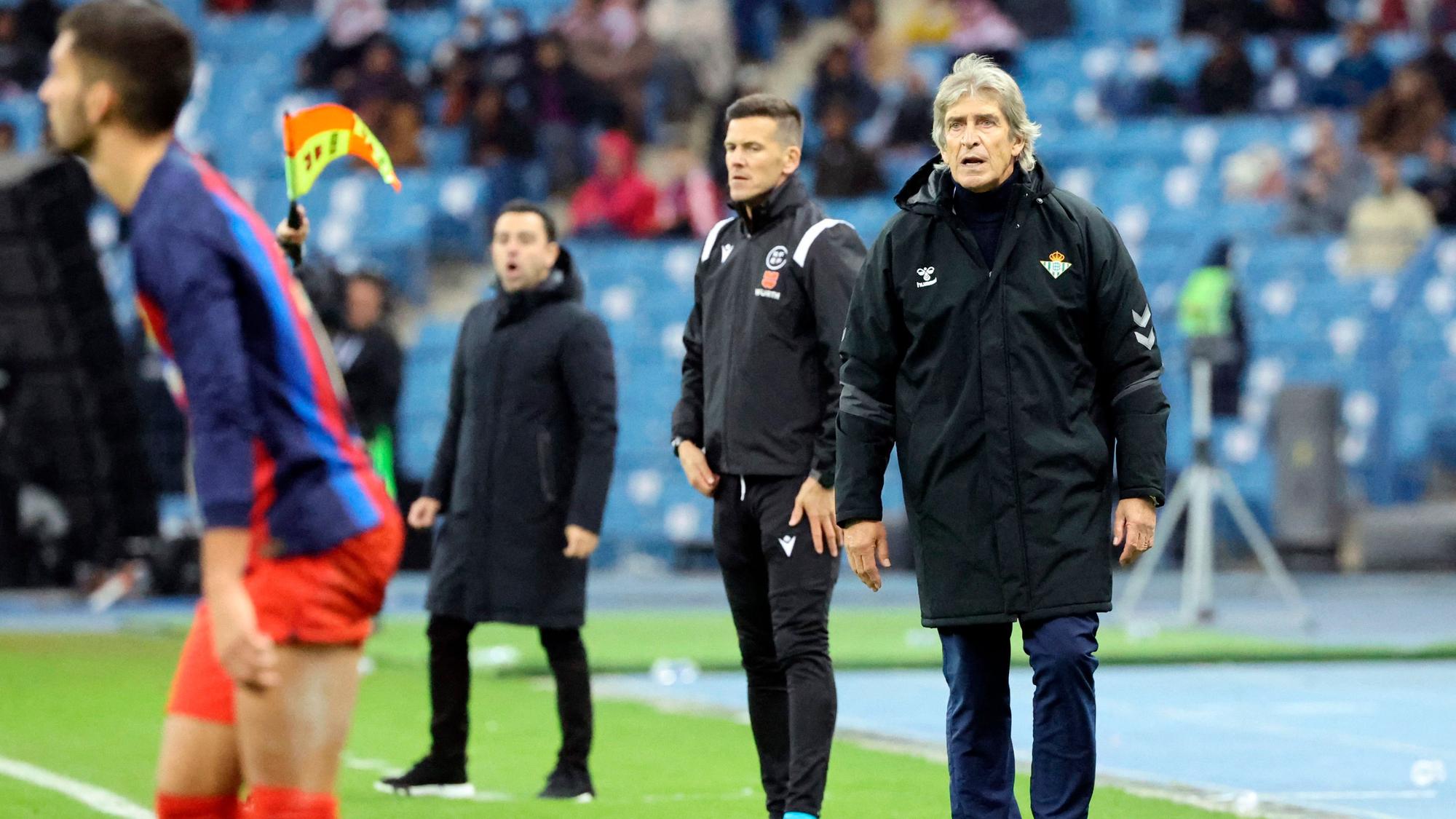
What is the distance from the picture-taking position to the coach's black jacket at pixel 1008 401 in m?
5.31

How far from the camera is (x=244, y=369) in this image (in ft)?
11.6

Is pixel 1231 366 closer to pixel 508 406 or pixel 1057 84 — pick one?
pixel 1057 84

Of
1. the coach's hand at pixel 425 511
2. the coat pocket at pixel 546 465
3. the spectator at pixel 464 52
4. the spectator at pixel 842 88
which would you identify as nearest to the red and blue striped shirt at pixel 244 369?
the coat pocket at pixel 546 465

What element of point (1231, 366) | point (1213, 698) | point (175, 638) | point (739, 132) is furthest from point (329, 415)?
point (1231, 366)

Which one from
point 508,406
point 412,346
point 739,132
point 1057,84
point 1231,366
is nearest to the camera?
point 739,132

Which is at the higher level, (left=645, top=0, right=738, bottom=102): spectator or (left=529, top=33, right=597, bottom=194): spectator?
(left=645, top=0, right=738, bottom=102): spectator

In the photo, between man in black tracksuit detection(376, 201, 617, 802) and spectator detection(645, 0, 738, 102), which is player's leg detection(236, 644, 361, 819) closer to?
man in black tracksuit detection(376, 201, 617, 802)

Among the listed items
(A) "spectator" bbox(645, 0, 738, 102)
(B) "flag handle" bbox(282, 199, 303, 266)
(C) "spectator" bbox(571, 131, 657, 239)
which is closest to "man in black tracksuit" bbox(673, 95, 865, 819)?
(B) "flag handle" bbox(282, 199, 303, 266)

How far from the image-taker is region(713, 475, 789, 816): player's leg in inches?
257

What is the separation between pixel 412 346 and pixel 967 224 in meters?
16.0

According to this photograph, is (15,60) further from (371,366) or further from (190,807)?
(190,807)

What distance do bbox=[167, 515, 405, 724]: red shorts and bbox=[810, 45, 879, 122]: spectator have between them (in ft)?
60.9

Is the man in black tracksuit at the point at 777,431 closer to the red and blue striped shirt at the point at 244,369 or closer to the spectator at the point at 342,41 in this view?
the red and blue striped shirt at the point at 244,369

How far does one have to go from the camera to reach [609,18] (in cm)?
2291
